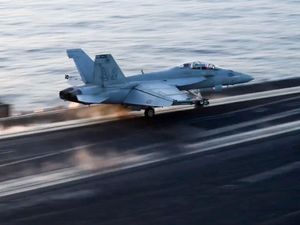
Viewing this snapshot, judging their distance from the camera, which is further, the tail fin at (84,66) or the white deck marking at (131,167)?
the tail fin at (84,66)

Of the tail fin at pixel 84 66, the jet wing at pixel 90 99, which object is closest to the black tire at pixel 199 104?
the jet wing at pixel 90 99

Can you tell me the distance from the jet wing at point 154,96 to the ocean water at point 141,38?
17.1 m

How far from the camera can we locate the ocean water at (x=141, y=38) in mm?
68938

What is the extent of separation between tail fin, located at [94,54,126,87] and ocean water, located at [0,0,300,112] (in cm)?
1672

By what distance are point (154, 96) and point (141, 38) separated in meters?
54.4

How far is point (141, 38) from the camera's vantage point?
91688mm

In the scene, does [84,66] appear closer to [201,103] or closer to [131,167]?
[201,103]

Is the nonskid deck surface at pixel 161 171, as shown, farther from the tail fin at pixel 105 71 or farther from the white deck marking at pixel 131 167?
the tail fin at pixel 105 71

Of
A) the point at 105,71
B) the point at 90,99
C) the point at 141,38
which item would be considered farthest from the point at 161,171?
the point at 141,38

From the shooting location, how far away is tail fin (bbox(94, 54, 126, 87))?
3834 cm

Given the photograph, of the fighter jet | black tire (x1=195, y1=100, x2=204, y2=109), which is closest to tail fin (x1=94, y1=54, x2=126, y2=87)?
the fighter jet

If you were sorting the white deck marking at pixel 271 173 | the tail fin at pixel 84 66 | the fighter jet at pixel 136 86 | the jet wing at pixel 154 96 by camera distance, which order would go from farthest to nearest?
the tail fin at pixel 84 66 → the fighter jet at pixel 136 86 → the jet wing at pixel 154 96 → the white deck marking at pixel 271 173

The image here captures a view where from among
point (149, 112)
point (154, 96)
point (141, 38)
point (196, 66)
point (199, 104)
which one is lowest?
point (141, 38)

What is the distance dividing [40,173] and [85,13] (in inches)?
3797
